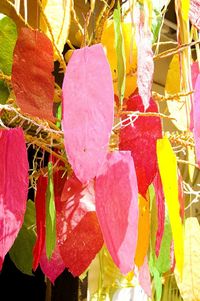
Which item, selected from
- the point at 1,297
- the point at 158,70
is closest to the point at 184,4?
the point at 1,297

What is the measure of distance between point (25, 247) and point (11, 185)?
24cm

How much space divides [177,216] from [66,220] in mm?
143

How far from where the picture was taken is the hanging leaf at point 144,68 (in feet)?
1.92

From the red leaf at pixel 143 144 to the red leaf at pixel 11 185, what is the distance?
12 centimetres

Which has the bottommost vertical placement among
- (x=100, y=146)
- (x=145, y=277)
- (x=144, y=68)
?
(x=145, y=277)

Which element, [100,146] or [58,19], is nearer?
[100,146]

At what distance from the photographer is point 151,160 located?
0.62 m

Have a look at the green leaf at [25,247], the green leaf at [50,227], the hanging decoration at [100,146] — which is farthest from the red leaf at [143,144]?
the green leaf at [25,247]

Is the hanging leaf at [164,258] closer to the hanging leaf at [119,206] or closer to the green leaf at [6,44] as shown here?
the hanging leaf at [119,206]

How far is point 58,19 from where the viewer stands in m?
0.67

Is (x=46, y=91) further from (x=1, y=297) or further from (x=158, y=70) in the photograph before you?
(x=158, y=70)

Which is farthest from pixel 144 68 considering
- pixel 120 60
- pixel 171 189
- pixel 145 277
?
pixel 145 277

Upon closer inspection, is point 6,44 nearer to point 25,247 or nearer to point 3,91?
point 3,91

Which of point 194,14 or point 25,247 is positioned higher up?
point 194,14
